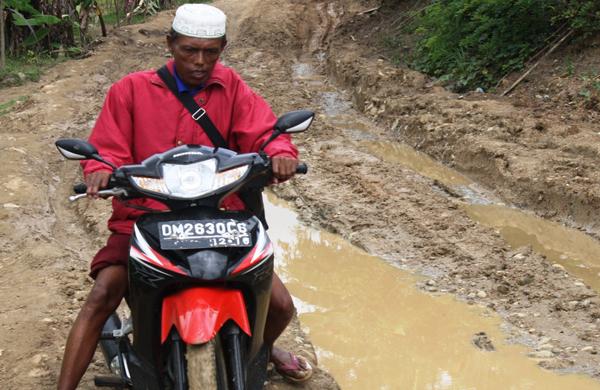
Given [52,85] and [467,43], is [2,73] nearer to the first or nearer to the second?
[52,85]

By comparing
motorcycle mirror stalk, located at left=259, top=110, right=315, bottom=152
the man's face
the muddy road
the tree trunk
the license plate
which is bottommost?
the tree trunk

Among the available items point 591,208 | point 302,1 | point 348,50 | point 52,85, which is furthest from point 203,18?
point 302,1

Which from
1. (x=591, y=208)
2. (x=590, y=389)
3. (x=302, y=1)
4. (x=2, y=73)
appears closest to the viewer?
(x=590, y=389)

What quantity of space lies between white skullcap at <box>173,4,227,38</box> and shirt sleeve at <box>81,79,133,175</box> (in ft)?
1.11

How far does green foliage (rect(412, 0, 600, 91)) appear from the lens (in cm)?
949

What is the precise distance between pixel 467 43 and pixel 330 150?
2.90m

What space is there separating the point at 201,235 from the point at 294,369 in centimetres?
134

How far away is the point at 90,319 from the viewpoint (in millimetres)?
3230

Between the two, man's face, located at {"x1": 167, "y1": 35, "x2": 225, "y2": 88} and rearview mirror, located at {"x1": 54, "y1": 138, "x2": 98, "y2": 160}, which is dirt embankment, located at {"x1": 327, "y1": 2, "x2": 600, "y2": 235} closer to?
man's face, located at {"x1": 167, "y1": 35, "x2": 225, "y2": 88}

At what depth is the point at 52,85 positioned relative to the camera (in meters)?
10.9

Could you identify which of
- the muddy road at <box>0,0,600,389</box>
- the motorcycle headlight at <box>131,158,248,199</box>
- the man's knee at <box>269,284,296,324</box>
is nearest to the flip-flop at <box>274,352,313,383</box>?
the muddy road at <box>0,0,600,389</box>

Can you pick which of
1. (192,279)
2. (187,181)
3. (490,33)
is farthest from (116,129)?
(490,33)

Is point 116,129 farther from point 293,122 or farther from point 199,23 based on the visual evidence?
point 293,122

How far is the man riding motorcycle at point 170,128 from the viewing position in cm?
323
